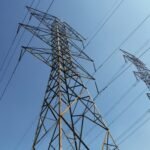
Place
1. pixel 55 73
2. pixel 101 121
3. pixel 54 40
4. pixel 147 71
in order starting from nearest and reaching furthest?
pixel 101 121 → pixel 55 73 → pixel 54 40 → pixel 147 71

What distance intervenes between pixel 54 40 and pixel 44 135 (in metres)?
5.81

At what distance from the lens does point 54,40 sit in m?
15.0

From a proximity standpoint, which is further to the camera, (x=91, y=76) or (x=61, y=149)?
(x=91, y=76)

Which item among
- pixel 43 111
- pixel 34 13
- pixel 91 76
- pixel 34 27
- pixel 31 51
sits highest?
pixel 34 13

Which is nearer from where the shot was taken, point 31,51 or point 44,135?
point 44,135

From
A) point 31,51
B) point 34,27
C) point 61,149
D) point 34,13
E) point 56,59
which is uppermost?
point 34,13

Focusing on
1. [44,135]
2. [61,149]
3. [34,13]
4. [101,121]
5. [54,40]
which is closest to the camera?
[61,149]

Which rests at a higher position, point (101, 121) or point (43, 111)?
point (43, 111)

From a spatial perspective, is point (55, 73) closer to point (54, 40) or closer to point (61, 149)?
point (54, 40)

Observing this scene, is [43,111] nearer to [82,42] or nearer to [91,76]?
[91,76]

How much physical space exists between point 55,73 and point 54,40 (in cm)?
295

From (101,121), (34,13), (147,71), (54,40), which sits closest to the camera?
(101,121)

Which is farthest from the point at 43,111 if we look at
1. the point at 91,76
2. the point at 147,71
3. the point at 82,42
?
the point at 147,71

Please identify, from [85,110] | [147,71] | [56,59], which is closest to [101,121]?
[85,110]
